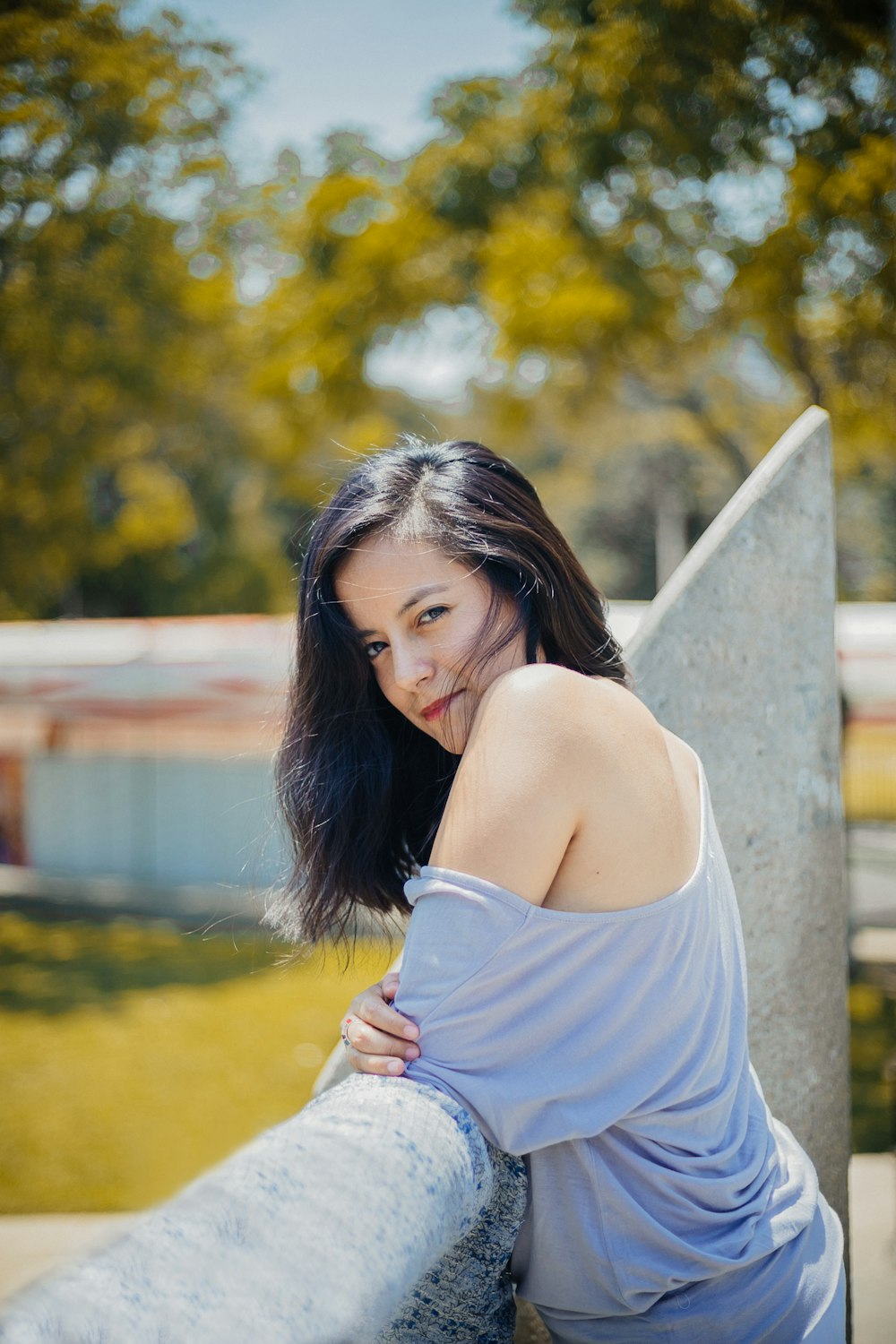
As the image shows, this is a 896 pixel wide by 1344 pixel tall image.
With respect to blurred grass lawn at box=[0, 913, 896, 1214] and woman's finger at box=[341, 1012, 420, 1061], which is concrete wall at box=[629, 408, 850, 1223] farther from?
blurred grass lawn at box=[0, 913, 896, 1214]

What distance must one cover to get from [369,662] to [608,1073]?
2.49 ft

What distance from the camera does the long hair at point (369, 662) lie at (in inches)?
61.2

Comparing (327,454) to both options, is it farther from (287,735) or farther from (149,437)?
(287,735)

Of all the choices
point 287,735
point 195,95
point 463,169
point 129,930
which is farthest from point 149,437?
point 287,735

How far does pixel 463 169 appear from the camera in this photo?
911 cm

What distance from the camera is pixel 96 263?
10.6 m

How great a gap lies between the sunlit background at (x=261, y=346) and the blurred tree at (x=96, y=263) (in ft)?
0.12

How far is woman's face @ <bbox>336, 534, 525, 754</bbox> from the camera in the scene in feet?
4.97

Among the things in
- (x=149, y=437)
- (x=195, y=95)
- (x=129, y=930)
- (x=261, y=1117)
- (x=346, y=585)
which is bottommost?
(x=129, y=930)

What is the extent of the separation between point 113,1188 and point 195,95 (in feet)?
33.5

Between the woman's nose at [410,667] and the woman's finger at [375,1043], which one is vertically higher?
the woman's nose at [410,667]

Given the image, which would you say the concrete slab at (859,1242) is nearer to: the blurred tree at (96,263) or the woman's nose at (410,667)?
the woman's nose at (410,667)

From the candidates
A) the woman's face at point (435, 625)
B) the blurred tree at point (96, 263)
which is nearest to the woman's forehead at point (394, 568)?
the woman's face at point (435, 625)

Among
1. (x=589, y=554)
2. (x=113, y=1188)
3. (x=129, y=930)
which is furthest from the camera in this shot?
(x=589, y=554)
